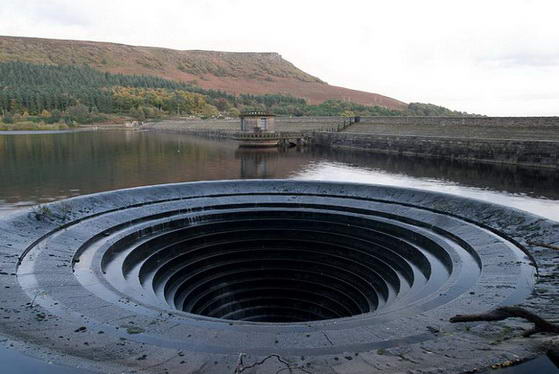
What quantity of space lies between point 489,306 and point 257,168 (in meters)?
28.2

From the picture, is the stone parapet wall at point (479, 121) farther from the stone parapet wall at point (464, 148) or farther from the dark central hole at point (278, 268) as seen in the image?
the dark central hole at point (278, 268)

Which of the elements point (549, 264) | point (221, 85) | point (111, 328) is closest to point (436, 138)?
point (549, 264)

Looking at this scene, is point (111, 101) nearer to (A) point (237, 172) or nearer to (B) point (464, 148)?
(A) point (237, 172)

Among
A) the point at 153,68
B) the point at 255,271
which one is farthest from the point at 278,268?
the point at 153,68


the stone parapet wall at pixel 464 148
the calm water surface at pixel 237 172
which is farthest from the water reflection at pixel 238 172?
the stone parapet wall at pixel 464 148

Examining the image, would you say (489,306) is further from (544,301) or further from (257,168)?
(257,168)

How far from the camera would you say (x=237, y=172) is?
31.5m

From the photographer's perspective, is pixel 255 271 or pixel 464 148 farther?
pixel 464 148

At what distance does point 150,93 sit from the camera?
117562 mm

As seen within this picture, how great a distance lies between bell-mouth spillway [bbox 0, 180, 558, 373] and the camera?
5395 mm

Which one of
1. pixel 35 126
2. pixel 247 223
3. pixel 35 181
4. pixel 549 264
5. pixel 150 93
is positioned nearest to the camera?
pixel 549 264

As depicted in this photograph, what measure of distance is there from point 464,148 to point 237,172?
1861 centimetres

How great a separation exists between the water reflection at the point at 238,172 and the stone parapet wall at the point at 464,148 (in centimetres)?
135

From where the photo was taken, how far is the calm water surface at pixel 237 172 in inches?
857
